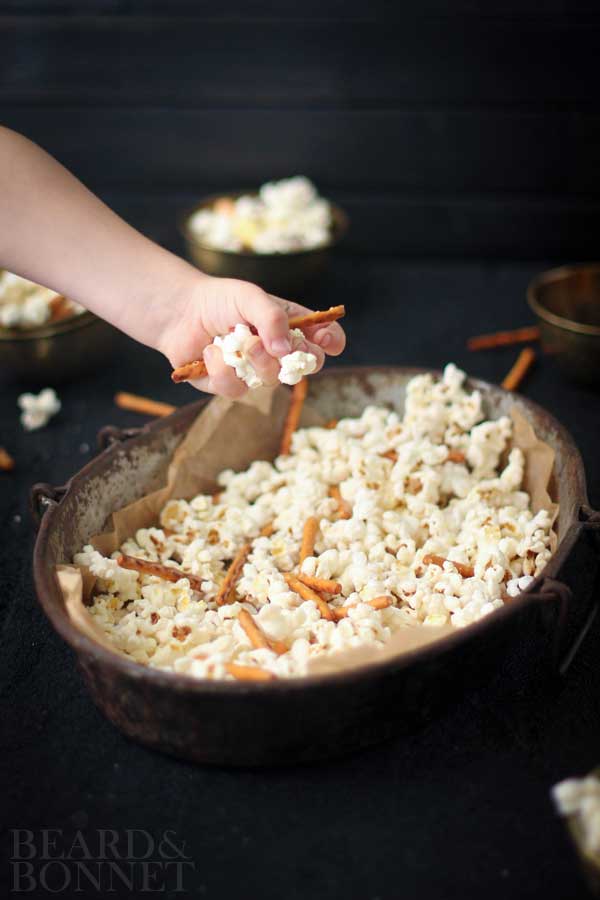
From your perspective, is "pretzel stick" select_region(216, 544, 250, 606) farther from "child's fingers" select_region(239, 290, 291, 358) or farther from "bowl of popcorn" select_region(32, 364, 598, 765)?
"child's fingers" select_region(239, 290, 291, 358)

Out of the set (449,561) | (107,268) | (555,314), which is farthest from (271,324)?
(555,314)

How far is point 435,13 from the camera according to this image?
2.03 metres

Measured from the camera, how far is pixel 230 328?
1.21 meters

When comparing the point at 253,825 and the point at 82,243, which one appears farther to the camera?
the point at 82,243

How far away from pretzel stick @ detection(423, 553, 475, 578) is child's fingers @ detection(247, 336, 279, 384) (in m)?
0.31

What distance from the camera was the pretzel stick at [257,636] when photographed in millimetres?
1036

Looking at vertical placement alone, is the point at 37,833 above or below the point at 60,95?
below

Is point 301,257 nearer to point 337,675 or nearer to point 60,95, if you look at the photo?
point 60,95

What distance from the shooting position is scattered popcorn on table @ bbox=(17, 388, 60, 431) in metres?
1.74

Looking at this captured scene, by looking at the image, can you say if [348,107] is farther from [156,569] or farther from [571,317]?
[156,569]

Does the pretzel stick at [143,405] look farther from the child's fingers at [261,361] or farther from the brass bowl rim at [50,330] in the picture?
the child's fingers at [261,361]

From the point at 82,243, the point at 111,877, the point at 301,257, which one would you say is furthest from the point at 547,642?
the point at 301,257

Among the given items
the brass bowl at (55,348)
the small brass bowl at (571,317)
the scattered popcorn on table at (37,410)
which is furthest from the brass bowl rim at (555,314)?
the scattered popcorn on table at (37,410)

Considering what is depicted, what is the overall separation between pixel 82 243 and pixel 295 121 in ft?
3.73
